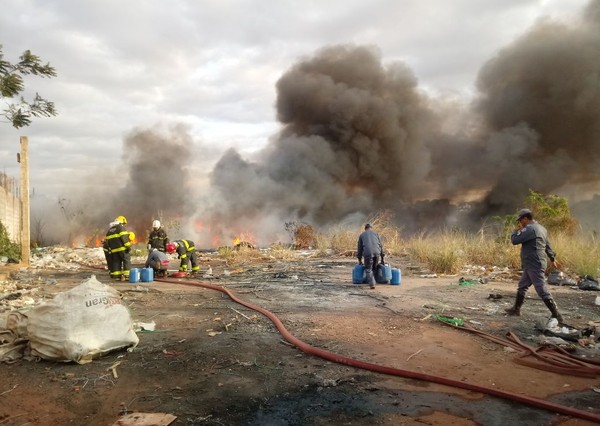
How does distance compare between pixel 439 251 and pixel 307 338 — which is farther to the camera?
pixel 439 251

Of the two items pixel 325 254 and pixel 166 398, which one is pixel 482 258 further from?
pixel 166 398

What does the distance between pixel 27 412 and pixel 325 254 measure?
48.3 ft

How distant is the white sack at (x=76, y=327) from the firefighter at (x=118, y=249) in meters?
6.24

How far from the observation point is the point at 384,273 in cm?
1017

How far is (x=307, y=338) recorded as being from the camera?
5.33 m

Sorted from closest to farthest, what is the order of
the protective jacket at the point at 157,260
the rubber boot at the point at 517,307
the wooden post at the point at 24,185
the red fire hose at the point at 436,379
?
the red fire hose at the point at 436,379, the rubber boot at the point at 517,307, the wooden post at the point at 24,185, the protective jacket at the point at 157,260

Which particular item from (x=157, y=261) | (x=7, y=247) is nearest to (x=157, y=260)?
(x=157, y=261)

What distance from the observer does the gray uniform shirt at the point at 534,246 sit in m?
6.34

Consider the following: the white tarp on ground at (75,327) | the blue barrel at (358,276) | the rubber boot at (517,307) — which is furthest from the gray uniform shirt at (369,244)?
the white tarp on ground at (75,327)

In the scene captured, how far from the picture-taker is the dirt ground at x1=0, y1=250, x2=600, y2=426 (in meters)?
3.30

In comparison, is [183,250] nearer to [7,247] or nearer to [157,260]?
[157,260]

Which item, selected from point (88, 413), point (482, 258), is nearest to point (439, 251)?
point (482, 258)

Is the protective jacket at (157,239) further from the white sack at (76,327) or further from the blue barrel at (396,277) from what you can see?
the white sack at (76,327)

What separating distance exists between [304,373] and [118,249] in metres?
7.78
